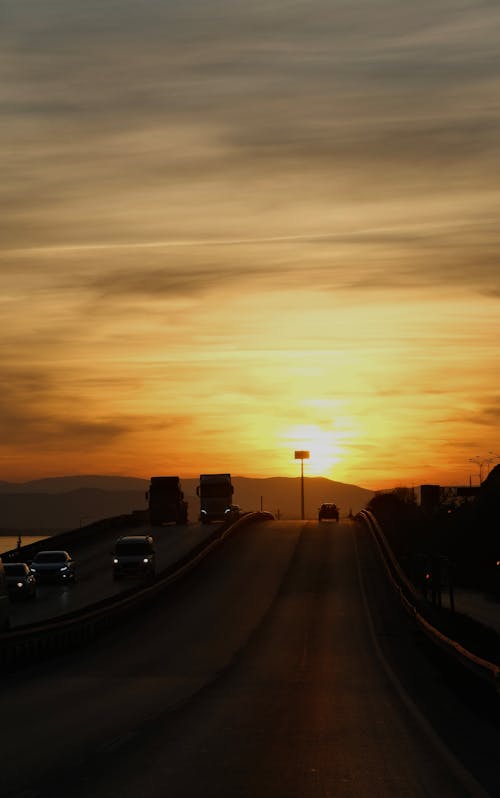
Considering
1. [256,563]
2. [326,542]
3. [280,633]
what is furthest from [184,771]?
[326,542]

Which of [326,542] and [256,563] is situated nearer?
[256,563]

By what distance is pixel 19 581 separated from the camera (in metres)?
59.8

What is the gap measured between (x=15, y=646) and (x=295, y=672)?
7.29m

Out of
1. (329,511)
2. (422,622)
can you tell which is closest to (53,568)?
(422,622)

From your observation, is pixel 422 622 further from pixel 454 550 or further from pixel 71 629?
pixel 454 550

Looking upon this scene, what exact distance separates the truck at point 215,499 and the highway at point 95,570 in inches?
43.1

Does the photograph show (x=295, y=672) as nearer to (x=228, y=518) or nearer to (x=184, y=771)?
(x=184, y=771)

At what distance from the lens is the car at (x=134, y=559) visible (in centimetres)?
6881

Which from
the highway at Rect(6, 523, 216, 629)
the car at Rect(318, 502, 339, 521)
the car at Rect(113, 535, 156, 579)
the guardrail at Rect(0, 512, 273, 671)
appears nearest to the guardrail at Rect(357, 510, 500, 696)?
the guardrail at Rect(0, 512, 273, 671)

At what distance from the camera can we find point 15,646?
32562 mm

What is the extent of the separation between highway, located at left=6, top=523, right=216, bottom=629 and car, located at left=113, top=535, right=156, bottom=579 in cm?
54

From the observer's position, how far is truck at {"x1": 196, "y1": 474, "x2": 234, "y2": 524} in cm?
Answer: 10906

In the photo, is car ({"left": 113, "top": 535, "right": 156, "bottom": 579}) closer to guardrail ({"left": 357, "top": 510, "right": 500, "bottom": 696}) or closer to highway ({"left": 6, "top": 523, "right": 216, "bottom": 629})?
highway ({"left": 6, "top": 523, "right": 216, "bottom": 629})

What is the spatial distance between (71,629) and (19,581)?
21.1m
